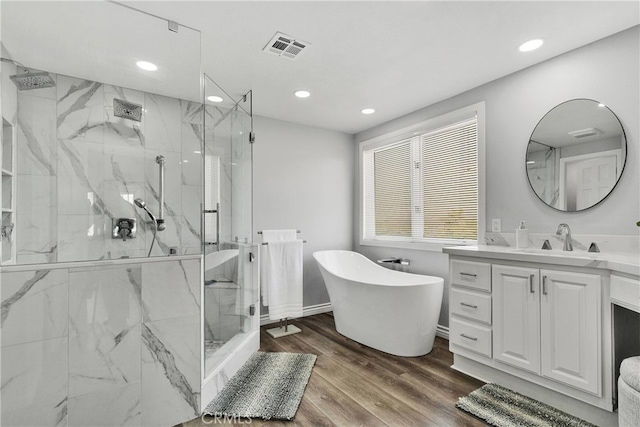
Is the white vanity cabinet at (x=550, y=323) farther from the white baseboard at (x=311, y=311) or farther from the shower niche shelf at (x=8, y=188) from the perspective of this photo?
the shower niche shelf at (x=8, y=188)

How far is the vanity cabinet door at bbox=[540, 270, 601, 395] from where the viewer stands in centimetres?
161

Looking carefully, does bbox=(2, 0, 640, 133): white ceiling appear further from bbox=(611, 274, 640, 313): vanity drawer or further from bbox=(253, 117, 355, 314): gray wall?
bbox=(611, 274, 640, 313): vanity drawer

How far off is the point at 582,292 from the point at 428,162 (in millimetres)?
1917

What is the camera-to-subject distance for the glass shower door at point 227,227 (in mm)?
2100

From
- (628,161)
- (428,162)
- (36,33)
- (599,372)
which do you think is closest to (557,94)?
(628,161)

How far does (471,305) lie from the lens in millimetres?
2186

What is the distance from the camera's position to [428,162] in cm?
328


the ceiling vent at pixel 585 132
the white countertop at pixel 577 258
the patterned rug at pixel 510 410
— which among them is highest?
→ the ceiling vent at pixel 585 132

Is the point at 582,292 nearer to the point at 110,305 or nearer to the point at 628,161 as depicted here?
the point at 628,161

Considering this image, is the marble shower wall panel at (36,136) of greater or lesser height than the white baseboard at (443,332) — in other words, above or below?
above

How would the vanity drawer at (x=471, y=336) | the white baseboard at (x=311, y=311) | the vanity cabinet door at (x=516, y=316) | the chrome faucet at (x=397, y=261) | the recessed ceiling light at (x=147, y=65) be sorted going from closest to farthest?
the recessed ceiling light at (x=147, y=65) → the vanity cabinet door at (x=516, y=316) → the vanity drawer at (x=471, y=336) → the chrome faucet at (x=397, y=261) → the white baseboard at (x=311, y=311)

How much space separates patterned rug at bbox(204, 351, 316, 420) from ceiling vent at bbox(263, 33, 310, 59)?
2349mm

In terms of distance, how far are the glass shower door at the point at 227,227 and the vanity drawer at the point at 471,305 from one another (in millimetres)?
1737

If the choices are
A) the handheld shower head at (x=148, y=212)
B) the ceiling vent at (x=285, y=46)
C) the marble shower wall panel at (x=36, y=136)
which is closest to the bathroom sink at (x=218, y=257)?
the handheld shower head at (x=148, y=212)
